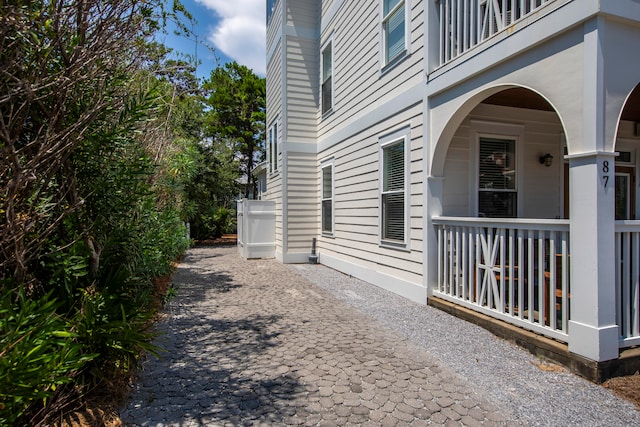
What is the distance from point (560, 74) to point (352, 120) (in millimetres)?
4621

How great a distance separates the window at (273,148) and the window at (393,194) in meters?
4.77

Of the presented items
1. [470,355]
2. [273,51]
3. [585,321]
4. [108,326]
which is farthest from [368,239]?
[273,51]

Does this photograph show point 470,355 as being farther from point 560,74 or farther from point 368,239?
point 368,239

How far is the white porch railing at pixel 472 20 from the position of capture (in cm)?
381

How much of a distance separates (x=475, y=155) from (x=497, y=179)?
548mm

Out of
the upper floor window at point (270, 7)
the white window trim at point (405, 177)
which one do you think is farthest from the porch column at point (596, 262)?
the upper floor window at point (270, 7)

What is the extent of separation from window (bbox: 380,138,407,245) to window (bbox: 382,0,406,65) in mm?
1503

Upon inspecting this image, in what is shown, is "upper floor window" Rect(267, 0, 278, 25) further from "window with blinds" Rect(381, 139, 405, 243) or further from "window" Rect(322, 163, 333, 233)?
"window with blinds" Rect(381, 139, 405, 243)

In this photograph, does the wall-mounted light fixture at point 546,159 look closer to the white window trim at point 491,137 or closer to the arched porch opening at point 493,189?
the arched porch opening at point 493,189

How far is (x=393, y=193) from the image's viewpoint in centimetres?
602

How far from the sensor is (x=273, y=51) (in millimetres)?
10523

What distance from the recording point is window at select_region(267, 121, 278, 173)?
10584 mm

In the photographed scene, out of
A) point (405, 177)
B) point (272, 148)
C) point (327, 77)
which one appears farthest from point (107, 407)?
point (272, 148)

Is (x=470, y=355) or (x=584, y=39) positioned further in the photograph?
(x=470, y=355)
